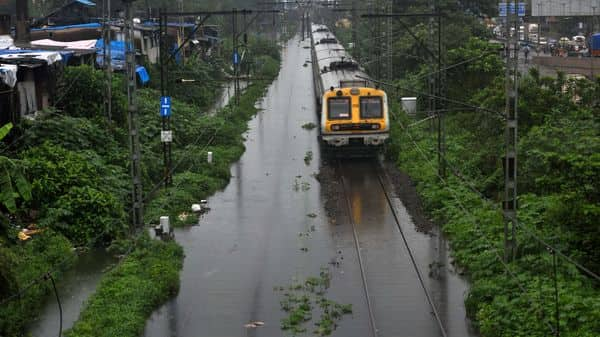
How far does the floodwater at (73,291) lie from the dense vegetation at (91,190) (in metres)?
0.21

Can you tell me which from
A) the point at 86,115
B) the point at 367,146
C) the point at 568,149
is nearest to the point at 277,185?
the point at 367,146

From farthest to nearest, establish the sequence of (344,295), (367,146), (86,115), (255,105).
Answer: (255,105), (367,146), (86,115), (344,295)

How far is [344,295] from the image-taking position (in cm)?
1481

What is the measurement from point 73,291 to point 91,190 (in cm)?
356

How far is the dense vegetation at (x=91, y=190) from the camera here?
1412cm

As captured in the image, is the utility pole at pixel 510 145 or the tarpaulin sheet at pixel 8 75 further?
the tarpaulin sheet at pixel 8 75

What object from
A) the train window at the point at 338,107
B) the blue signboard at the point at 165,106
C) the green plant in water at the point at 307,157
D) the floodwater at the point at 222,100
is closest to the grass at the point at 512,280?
the train window at the point at 338,107

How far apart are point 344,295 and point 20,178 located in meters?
5.93

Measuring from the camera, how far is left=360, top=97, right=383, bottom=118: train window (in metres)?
26.4

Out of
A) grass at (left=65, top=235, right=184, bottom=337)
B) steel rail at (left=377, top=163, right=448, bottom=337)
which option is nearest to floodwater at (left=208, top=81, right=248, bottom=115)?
steel rail at (left=377, top=163, right=448, bottom=337)

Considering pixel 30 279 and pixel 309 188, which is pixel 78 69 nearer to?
pixel 309 188

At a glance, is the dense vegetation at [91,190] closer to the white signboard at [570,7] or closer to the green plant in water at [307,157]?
the green plant in water at [307,157]

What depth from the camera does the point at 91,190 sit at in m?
18.2

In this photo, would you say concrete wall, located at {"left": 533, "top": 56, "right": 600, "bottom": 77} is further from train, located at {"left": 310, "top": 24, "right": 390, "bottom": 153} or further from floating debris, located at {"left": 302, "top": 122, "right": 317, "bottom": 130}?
train, located at {"left": 310, "top": 24, "right": 390, "bottom": 153}
